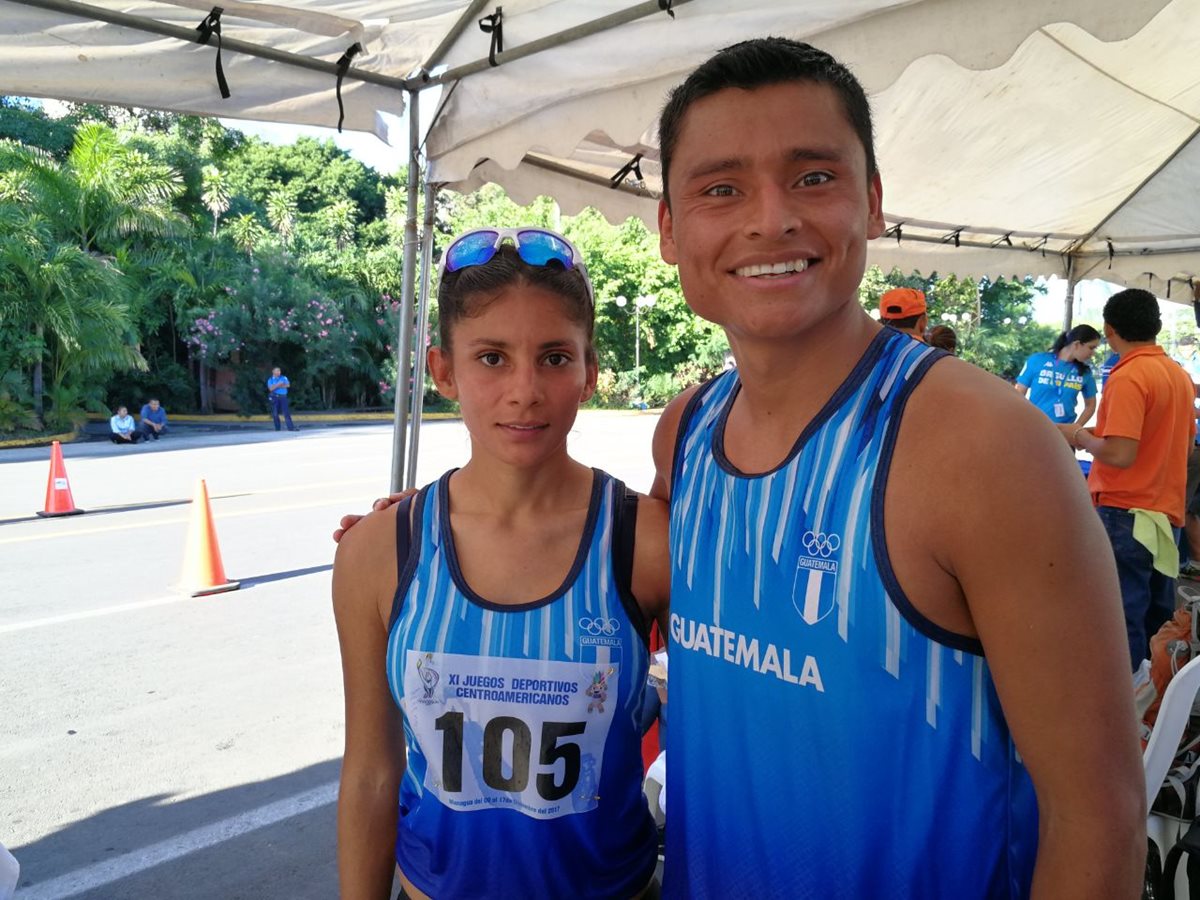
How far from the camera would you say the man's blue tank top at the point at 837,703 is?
977 millimetres

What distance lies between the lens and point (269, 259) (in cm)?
2709

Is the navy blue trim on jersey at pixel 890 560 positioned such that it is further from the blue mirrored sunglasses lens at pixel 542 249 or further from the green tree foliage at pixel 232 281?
the green tree foliage at pixel 232 281

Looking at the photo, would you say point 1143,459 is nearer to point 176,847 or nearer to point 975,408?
point 975,408

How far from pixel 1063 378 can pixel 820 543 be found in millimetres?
7239

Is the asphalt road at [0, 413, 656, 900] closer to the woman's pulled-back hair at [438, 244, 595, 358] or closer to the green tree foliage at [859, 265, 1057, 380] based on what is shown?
the woman's pulled-back hair at [438, 244, 595, 358]

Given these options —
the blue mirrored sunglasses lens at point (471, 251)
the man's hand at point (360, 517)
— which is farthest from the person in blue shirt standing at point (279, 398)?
the blue mirrored sunglasses lens at point (471, 251)

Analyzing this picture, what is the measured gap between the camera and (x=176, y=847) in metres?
3.12

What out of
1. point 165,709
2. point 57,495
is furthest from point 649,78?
point 57,495

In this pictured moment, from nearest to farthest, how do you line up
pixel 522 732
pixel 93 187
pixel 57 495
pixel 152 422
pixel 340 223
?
pixel 522 732 < pixel 57 495 < pixel 152 422 < pixel 93 187 < pixel 340 223

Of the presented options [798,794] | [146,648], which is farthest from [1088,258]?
[146,648]

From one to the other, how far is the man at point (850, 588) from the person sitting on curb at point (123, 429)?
20425 mm

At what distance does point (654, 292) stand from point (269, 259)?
13.4 metres

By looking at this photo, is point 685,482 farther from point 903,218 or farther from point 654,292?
point 654,292

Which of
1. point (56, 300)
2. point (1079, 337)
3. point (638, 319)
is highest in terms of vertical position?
point (638, 319)
